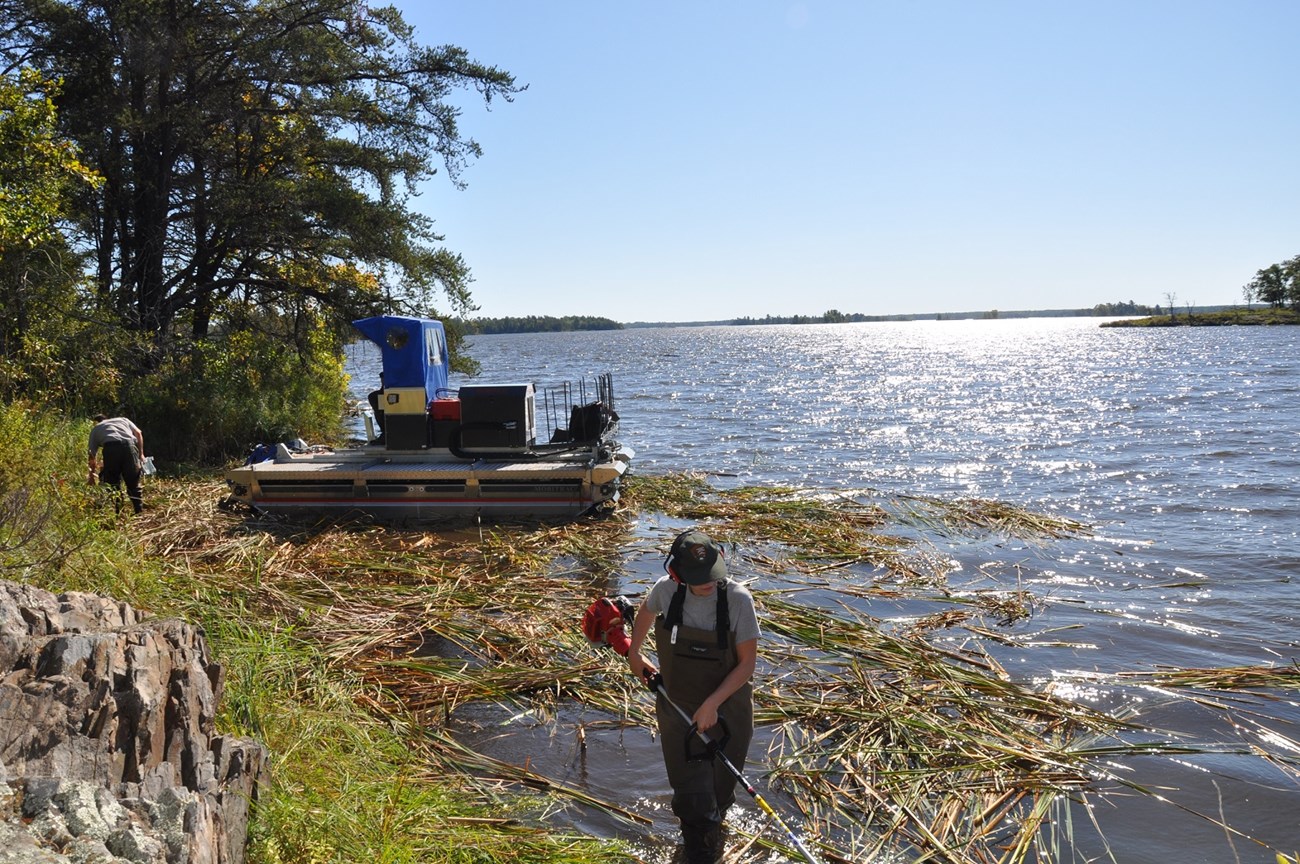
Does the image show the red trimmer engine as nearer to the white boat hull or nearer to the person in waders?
the person in waders

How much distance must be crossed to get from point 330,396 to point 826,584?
14.3 metres

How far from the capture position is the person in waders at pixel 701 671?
473 centimetres

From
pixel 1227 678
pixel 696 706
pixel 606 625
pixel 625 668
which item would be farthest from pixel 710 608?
pixel 1227 678

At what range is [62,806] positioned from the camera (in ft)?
9.66

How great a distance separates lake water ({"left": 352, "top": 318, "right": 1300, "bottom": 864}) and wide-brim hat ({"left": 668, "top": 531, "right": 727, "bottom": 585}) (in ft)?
6.34

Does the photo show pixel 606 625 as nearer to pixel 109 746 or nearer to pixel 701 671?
pixel 701 671

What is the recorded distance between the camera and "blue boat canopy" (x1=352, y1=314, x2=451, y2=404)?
1281cm

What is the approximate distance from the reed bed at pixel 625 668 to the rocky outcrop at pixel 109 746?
165cm

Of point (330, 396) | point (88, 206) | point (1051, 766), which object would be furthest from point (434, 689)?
point (330, 396)

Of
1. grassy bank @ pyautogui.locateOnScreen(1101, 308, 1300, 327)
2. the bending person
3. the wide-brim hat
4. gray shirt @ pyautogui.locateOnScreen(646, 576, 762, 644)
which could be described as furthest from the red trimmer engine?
grassy bank @ pyautogui.locateOnScreen(1101, 308, 1300, 327)

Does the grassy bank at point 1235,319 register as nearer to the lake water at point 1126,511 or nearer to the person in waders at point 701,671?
the lake water at point 1126,511

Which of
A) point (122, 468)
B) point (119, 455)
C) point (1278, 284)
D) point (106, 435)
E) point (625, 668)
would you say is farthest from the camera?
point (1278, 284)

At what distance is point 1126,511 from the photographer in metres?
15.3

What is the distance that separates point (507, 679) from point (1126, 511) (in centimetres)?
1219
